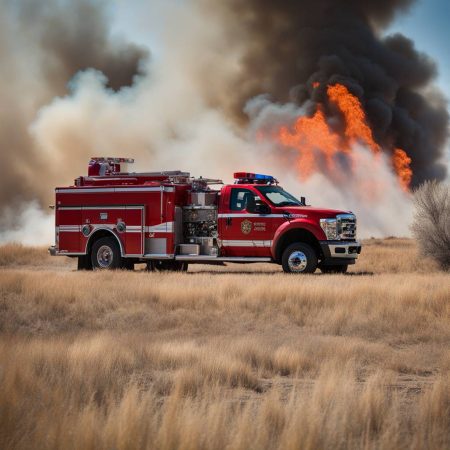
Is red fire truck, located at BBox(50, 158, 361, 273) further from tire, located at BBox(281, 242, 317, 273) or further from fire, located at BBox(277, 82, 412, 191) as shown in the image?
fire, located at BBox(277, 82, 412, 191)

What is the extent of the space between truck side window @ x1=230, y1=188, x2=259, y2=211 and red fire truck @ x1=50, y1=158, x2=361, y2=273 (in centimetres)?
2

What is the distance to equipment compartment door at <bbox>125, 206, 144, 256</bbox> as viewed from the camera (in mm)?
18891

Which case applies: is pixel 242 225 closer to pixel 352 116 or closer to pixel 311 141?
pixel 311 141

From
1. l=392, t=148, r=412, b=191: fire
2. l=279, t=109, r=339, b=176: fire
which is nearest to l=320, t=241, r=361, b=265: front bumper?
l=279, t=109, r=339, b=176: fire

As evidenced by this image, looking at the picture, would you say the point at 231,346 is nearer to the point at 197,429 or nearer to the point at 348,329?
the point at 348,329

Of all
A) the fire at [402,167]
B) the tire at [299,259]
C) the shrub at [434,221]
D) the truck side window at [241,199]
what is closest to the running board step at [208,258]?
the tire at [299,259]

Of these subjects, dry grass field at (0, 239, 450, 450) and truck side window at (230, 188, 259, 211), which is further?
truck side window at (230, 188, 259, 211)

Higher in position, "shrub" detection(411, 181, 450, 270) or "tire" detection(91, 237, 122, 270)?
"shrub" detection(411, 181, 450, 270)

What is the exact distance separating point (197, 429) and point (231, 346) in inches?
156

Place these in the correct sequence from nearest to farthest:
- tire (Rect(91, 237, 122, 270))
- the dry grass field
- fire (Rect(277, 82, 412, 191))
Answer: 1. the dry grass field
2. tire (Rect(91, 237, 122, 270))
3. fire (Rect(277, 82, 412, 191))

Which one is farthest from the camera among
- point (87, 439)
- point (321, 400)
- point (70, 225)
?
point (70, 225)

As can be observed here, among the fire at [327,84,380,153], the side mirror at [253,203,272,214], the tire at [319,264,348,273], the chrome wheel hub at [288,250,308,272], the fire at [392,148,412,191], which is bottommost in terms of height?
the tire at [319,264,348,273]

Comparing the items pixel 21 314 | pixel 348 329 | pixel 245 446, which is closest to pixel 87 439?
pixel 245 446

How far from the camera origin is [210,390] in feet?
23.2
